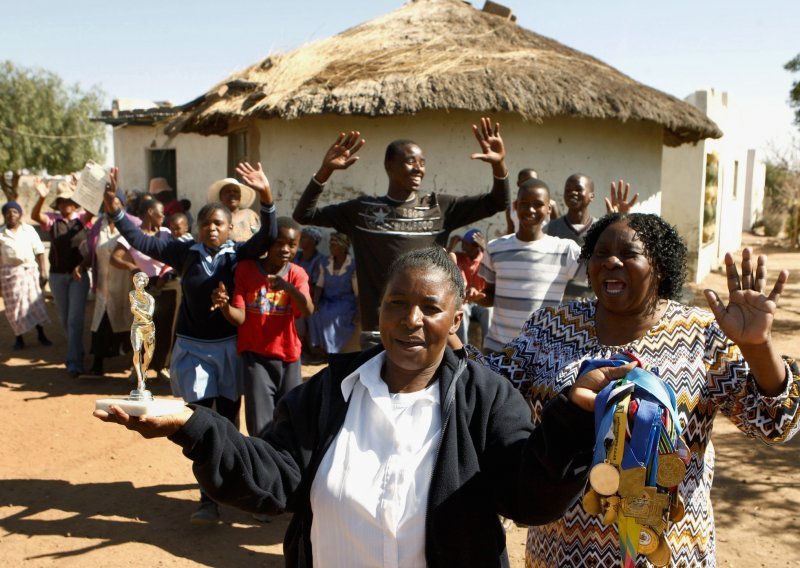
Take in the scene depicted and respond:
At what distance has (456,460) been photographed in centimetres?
184

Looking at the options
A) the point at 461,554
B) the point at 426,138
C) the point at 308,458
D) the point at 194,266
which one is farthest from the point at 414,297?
the point at 426,138

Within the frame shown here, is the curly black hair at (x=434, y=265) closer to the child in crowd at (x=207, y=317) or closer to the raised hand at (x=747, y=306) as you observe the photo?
the raised hand at (x=747, y=306)

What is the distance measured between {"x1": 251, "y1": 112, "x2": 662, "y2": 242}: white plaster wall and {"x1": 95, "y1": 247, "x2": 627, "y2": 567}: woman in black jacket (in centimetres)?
727

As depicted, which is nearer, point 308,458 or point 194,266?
point 308,458

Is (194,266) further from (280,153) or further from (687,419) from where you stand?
(280,153)

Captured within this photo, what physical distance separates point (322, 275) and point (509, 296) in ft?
13.9

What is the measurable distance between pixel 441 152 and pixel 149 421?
7.77m

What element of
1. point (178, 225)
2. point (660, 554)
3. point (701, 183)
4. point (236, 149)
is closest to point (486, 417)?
point (660, 554)

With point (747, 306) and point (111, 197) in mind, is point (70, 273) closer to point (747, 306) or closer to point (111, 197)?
point (111, 197)

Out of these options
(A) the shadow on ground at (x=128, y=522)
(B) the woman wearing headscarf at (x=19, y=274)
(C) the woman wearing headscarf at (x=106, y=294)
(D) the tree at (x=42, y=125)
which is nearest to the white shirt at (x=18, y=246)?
(B) the woman wearing headscarf at (x=19, y=274)

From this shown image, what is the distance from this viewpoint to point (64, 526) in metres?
4.64

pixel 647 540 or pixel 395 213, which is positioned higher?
pixel 395 213

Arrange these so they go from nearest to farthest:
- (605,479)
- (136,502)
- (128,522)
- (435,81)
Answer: (605,479), (128,522), (136,502), (435,81)

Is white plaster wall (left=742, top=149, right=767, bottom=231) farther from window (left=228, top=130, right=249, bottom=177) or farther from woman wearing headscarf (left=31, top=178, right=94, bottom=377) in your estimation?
woman wearing headscarf (left=31, top=178, right=94, bottom=377)
